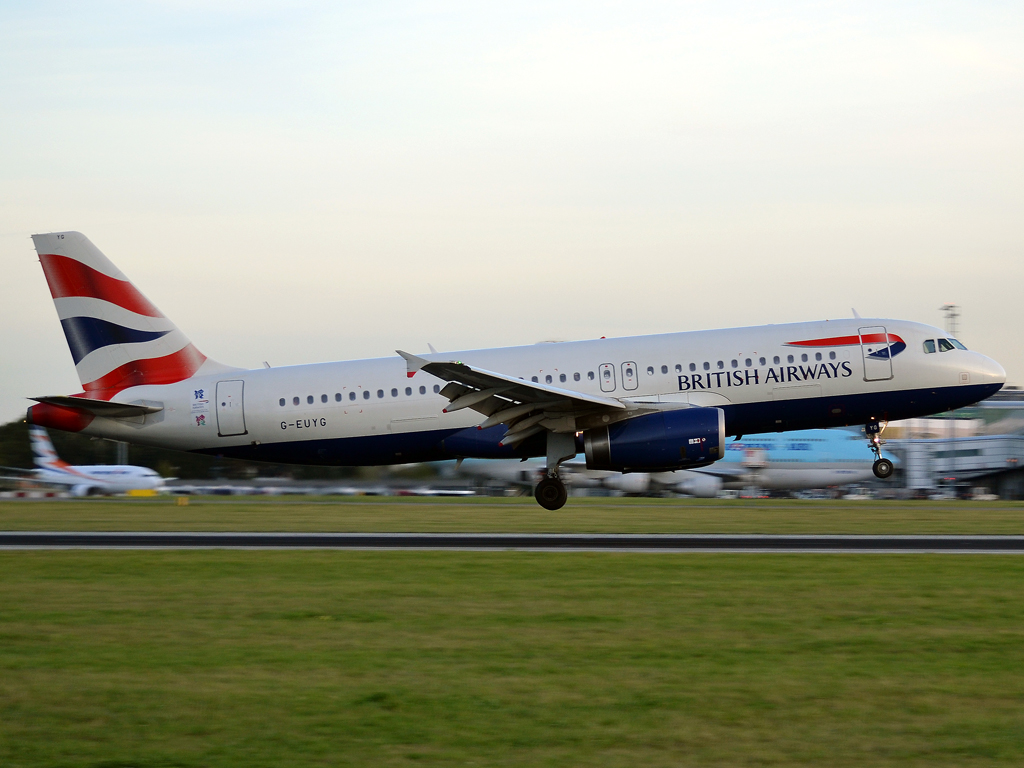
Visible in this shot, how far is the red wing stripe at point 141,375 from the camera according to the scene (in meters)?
26.5

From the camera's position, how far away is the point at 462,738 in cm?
705

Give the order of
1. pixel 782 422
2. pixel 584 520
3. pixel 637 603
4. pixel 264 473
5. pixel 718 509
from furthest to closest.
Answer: pixel 264 473 → pixel 718 509 → pixel 584 520 → pixel 782 422 → pixel 637 603

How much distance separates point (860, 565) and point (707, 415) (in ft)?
24.7

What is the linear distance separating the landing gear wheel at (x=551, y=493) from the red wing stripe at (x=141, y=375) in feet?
32.1

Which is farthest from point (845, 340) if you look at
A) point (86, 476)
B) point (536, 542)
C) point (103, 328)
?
point (86, 476)

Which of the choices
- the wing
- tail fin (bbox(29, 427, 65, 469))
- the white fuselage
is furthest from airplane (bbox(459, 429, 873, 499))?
tail fin (bbox(29, 427, 65, 469))

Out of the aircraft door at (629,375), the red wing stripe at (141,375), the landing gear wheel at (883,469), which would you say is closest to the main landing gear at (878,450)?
the landing gear wheel at (883,469)

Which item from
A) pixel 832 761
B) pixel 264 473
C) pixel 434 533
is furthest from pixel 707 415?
pixel 264 473

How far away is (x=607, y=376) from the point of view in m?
24.9

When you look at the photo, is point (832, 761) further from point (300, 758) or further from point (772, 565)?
point (772, 565)

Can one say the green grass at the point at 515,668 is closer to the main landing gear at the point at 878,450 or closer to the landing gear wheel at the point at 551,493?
the main landing gear at the point at 878,450

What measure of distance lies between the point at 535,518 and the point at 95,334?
12.7 meters

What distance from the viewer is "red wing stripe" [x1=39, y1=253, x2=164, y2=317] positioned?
2670cm

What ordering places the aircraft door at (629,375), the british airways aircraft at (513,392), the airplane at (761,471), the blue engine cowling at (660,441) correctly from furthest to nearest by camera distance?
1. the airplane at (761,471)
2. the aircraft door at (629,375)
3. the british airways aircraft at (513,392)
4. the blue engine cowling at (660,441)
